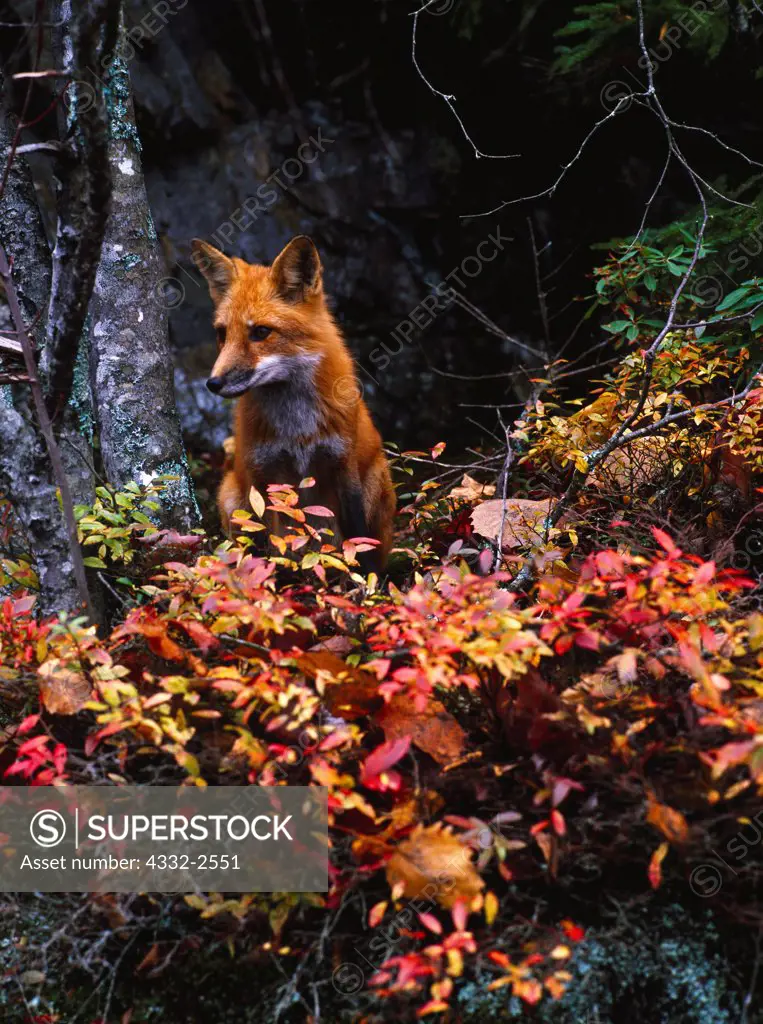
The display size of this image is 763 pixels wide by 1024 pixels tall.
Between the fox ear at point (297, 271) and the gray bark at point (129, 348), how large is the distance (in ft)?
2.24

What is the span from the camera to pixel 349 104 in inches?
329

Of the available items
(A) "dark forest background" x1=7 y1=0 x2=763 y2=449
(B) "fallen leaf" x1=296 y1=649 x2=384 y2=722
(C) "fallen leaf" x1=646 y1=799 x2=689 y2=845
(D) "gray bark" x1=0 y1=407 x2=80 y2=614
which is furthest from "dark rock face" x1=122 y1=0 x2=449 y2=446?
(C) "fallen leaf" x1=646 y1=799 x2=689 y2=845

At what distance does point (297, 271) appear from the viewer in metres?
4.84

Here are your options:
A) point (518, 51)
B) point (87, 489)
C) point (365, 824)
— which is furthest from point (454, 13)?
point (365, 824)

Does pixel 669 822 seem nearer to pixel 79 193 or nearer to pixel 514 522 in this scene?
pixel 514 522

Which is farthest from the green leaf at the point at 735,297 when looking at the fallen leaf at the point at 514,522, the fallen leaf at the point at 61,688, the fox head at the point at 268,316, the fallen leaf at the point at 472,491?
the fallen leaf at the point at 61,688

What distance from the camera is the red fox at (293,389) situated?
4730mm

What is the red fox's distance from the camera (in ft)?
15.5

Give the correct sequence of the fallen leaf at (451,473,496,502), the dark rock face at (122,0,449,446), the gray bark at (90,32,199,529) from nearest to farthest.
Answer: the gray bark at (90,32,199,529) < the fallen leaf at (451,473,496,502) < the dark rock face at (122,0,449,446)

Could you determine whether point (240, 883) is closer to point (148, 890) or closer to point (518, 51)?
point (148, 890)

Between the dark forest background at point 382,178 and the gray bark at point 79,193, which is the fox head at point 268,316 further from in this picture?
the dark forest background at point 382,178

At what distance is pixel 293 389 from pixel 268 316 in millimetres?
404

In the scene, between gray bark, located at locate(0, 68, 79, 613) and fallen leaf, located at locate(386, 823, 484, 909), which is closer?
fallen leaf, located at locate(386, 823, 484, 909)

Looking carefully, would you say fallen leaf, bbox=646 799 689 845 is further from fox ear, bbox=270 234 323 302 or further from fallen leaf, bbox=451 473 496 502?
fox ear, bbox=270 234 323 302
